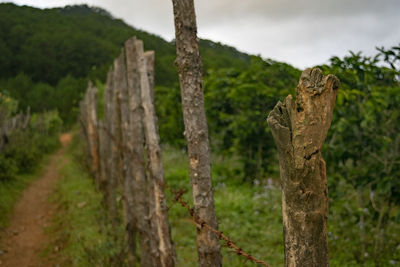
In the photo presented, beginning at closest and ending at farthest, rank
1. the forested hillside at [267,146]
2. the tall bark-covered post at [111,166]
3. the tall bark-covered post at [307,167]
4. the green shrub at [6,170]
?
the tall bark-covered post at [307,167], the forested hillside at [267,146], the tall bark-covered post at [111,166], the green shrub at [6,170]

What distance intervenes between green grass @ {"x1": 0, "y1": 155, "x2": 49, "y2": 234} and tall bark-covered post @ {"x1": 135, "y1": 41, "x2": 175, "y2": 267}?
421 centimetres

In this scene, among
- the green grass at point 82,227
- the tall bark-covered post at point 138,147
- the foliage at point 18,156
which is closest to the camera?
the tall bark-covered post at point 138,147

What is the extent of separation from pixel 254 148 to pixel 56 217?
470 centimetres

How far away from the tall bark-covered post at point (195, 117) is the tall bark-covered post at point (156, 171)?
3.05ft

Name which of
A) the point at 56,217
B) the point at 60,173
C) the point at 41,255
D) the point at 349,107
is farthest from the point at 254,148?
the point at 60,173

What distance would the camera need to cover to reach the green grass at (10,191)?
21.0 feet

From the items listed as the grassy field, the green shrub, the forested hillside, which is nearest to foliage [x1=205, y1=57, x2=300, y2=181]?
the forested hillside

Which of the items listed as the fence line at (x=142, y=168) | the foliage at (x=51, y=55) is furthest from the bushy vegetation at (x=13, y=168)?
the foliage at (x=51, y=55)

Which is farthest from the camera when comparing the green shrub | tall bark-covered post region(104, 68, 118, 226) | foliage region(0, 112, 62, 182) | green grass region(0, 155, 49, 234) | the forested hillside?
foliage region(0, 112, 62, 182)

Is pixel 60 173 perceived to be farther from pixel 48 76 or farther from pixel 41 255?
pixel 48 76

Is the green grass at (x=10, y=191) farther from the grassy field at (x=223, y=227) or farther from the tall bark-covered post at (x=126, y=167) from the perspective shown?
the tall bark-covered post at (x=126, y=167)

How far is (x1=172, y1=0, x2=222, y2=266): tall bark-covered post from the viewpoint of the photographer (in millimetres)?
2012

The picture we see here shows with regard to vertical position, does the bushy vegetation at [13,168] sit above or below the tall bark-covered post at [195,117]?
below

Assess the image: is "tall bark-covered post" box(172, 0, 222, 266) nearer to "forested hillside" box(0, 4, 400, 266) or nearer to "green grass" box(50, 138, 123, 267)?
"forested hillside" box(0, 4, 400, 266)
